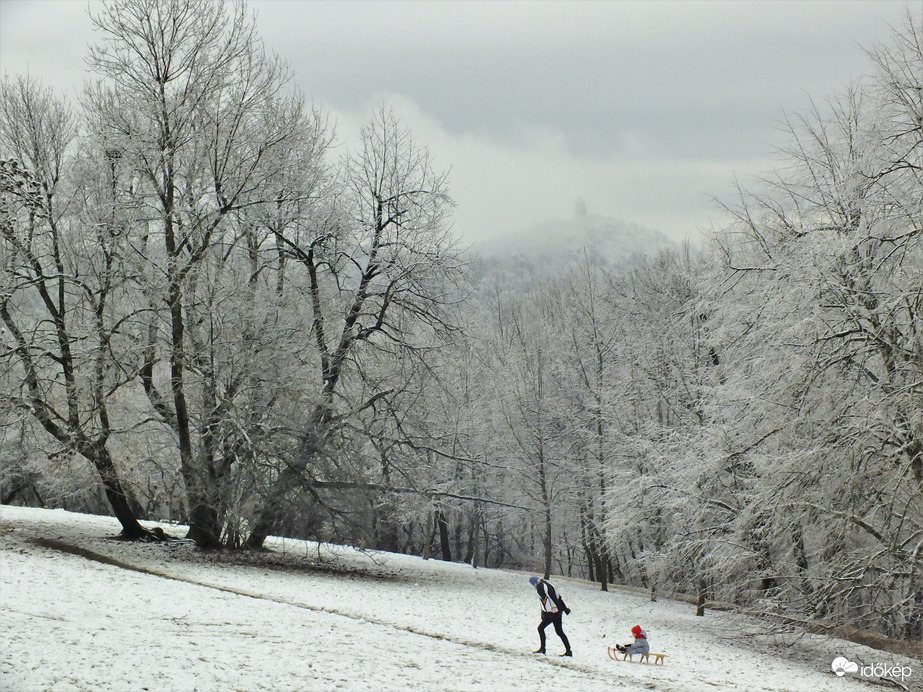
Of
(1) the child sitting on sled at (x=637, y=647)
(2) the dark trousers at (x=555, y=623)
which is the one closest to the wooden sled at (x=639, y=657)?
(1) the child sitting on sled at (x=637, y=647)

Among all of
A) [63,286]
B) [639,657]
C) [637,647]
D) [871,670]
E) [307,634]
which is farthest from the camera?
[63,286]

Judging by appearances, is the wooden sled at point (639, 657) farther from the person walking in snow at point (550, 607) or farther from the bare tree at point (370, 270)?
the bare tree at point (370, 270)

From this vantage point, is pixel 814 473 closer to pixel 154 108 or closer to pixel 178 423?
pixel 178 423

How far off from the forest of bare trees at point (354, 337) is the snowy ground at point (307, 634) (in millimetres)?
1254

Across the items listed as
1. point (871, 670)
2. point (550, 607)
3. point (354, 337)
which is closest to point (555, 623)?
point (550, 607)

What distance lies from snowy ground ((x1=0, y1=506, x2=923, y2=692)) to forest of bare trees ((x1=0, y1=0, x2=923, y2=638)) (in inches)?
49.4

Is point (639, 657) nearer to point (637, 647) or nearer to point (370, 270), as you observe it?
point (637, 647)

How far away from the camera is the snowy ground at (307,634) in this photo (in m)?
7.81

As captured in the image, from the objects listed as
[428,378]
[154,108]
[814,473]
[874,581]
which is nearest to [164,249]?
[154,108]

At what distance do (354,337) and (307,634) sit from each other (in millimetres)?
10549

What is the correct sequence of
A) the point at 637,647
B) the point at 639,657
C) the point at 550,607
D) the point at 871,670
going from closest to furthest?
the point at 550,607
the point at 637,647
the point at 871,670
the point at 639,657

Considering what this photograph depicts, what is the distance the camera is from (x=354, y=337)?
2009 centimetres

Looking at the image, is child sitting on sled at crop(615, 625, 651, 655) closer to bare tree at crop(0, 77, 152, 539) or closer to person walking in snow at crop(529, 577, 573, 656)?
person walking in snow at crop(529, 577, 573, 656)

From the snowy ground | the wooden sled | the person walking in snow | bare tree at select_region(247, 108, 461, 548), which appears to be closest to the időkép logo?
the snowy ground
